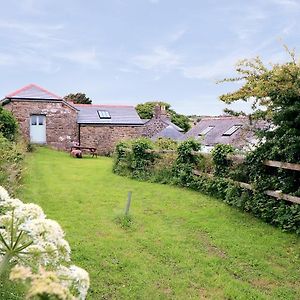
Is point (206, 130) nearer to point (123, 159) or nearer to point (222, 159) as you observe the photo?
point (123, 159)

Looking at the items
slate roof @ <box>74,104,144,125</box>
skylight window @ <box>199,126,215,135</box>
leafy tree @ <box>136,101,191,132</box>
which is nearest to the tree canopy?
Answer: slate roof @ <box>74,104,144,125</box>

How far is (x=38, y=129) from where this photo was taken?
31.3 meters

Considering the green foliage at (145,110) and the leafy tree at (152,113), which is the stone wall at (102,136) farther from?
the green foliage at (145,110)

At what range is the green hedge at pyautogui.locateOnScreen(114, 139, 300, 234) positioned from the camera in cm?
926

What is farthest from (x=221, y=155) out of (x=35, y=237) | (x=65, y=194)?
(x=35, y=237)

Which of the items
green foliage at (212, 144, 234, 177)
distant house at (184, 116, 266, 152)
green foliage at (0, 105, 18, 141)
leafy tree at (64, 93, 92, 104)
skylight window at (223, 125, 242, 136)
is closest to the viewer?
green foliage at (212, 144, 234, 177)

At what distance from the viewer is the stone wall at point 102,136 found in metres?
33.0

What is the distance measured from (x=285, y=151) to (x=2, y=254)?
761 cm

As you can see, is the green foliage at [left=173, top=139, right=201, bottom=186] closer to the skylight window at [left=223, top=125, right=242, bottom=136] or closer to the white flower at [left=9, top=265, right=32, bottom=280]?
the white flower at [left=9, top=265, right=32, bottom=280]

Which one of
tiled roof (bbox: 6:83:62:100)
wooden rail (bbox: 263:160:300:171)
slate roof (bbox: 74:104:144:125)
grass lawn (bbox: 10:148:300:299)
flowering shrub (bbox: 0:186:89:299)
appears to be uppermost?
tiled roof (bbox: 6:83:62:100)

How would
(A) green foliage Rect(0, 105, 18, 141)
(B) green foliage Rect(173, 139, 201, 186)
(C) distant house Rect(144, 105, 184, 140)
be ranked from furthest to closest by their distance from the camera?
(C) distant house Rect(144, 105, 184, 140), (A) green foliage Rect(0, 105, 18, 141), (B) green foliage Rect(173, 139, 201, 186)

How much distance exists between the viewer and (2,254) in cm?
253

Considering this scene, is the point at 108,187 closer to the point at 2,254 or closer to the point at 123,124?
the point at 2,254

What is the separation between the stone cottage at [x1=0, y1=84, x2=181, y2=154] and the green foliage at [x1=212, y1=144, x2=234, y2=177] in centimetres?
2007
